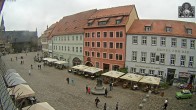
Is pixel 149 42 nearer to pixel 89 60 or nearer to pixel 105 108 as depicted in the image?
pixel 89 60

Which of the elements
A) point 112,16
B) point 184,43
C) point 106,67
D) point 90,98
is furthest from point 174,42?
point 90,98

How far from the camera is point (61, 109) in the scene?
17.9 meters

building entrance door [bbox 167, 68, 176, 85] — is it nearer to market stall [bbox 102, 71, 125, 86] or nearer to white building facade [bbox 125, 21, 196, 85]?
white building facade [bbox 125, 21, 196, 85]

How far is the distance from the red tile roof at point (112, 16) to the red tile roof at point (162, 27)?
7.95 ft

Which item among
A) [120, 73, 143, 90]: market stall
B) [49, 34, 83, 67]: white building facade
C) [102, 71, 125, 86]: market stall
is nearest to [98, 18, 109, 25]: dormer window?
[49, 34, 83, 67]: white building facade

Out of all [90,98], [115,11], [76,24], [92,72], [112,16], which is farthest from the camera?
[76,24]

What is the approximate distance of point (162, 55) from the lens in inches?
1174

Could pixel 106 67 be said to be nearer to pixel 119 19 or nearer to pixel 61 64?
pixel 119 19

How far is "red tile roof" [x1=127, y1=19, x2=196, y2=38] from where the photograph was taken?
96.6 ft

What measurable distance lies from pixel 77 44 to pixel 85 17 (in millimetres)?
6869

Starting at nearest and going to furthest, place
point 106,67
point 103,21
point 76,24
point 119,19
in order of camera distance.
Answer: point 119,19
point 106,67
point 103,21
point 76,24

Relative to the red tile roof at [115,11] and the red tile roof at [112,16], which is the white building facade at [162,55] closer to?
the red tile roof at [112,16]

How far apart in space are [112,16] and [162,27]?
9702 mm

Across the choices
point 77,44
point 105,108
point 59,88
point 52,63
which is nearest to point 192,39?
point 105,108
